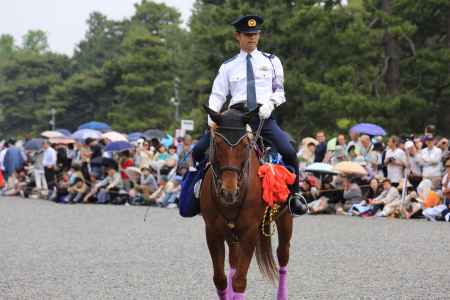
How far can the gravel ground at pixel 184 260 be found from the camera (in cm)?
864

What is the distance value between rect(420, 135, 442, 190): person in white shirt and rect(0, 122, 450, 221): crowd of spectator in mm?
21

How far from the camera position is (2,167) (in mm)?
31406

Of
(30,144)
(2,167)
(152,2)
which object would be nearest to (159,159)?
(2,167)

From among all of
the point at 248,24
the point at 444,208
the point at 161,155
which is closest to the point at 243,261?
the point at 248,24

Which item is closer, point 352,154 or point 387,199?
point 387,199

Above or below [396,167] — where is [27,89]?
above

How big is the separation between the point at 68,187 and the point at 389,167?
10865mm

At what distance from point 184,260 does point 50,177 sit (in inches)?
686

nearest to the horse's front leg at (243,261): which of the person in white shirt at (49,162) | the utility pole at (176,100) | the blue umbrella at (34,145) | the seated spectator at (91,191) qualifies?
the seated spectator at (91,191)

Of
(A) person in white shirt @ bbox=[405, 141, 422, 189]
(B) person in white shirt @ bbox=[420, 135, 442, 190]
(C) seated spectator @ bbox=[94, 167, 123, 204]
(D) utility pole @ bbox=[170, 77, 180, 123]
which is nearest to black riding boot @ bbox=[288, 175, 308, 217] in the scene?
(B) person in white shirt @ bbox=[420, 135, 442, 190]

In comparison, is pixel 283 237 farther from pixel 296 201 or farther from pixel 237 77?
pixel 237 77

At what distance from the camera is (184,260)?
11.3 m

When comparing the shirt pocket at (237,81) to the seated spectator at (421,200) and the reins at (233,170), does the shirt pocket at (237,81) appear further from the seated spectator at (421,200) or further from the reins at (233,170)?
the seated spectator at (421,200)

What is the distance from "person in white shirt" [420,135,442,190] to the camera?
A: 1822 cm
